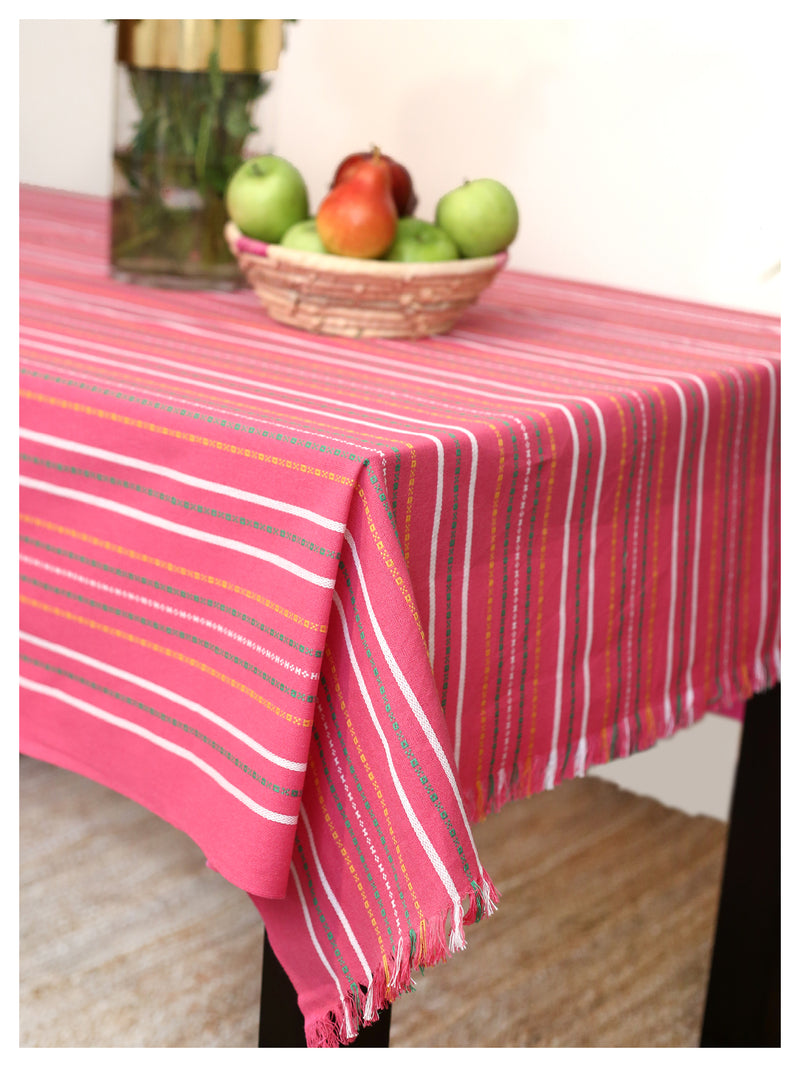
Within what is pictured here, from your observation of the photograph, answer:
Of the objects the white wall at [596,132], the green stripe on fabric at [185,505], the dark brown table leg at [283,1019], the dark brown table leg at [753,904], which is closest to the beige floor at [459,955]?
the dark brown table leg at [753,904]

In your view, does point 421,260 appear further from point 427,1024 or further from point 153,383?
point 427,1024

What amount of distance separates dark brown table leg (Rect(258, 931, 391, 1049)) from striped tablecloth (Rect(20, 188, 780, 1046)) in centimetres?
4

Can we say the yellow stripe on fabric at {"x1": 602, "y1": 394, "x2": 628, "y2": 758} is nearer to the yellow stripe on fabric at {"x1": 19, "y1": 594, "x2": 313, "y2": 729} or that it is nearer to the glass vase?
the yellow stripe on fabric at {"x1": 19, "y1": 594, "x2": 313, "y2": 729}

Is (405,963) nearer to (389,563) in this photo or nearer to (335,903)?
(335,903)

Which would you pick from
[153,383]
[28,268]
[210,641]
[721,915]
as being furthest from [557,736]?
[28,268]

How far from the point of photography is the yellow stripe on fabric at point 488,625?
0.79 meters

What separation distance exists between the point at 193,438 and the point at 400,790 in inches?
10.5

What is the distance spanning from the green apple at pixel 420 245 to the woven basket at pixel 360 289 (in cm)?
2

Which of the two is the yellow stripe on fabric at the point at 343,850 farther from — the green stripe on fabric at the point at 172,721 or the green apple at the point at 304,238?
the green apple at the point at 304,238

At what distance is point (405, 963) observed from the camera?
0.70 metres

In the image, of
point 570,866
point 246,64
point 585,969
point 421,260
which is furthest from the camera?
point 570,866

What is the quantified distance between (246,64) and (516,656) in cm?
70

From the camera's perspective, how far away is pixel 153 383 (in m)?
0.85

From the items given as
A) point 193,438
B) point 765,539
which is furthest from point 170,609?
point 765,539
